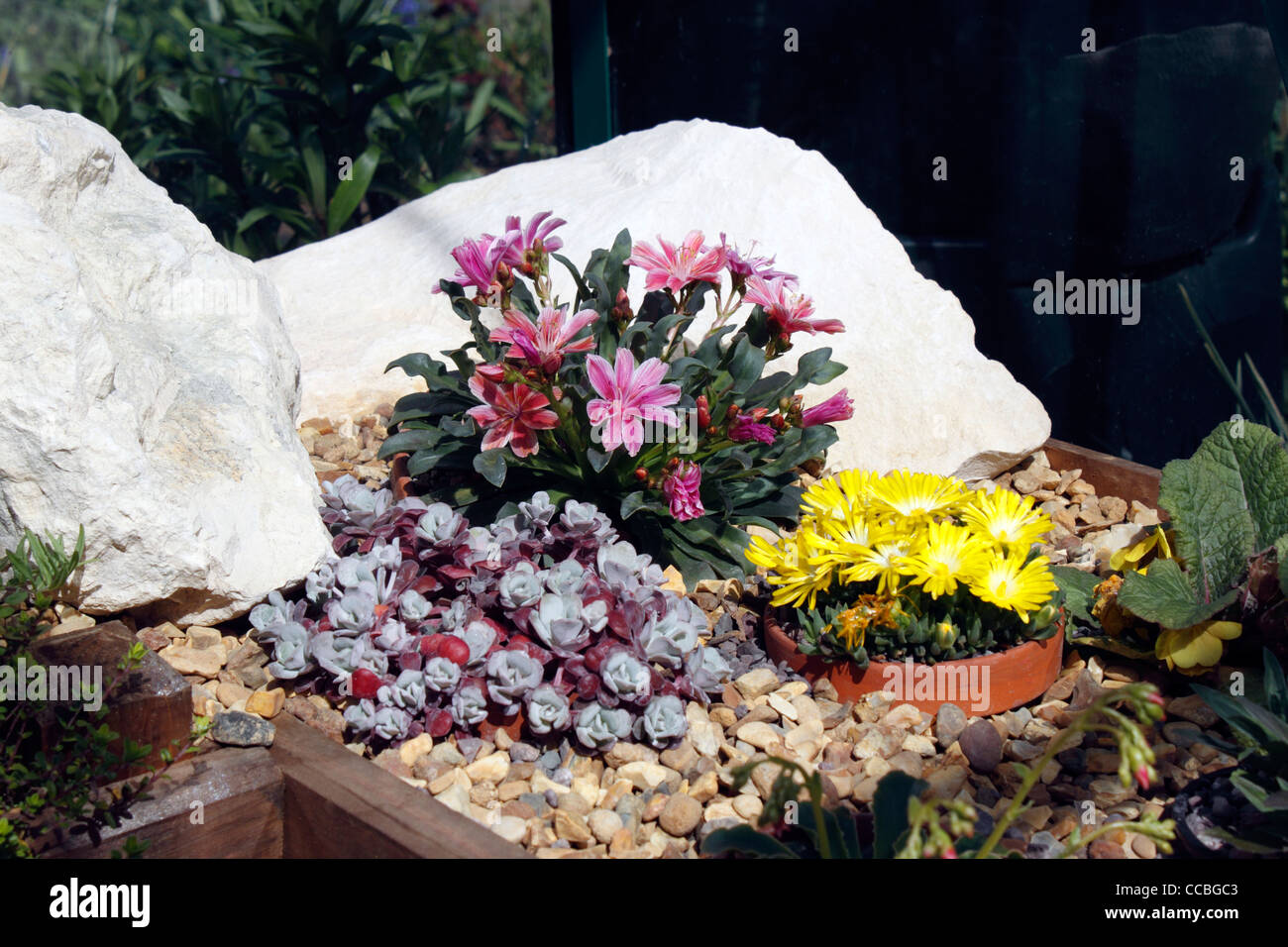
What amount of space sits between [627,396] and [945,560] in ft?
2.45

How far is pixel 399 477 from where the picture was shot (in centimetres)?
319

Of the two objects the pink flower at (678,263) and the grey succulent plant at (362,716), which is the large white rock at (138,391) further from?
the pink flower at (678,263)

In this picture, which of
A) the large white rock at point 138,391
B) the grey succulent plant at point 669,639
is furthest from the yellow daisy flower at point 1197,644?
the large white rock at point 138,391

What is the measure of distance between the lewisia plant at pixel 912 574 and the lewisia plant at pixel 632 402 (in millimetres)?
285

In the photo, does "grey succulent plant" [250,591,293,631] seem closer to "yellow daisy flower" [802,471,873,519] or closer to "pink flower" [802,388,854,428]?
"yellow daisy flower" [802,471,873,519]

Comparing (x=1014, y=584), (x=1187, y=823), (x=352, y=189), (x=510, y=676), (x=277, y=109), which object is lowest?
(x=1187, y=823)

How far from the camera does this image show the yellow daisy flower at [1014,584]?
2365 millimetres

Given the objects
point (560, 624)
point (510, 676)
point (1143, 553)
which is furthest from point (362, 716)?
point (1143, 553)

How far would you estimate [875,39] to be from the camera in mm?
4613

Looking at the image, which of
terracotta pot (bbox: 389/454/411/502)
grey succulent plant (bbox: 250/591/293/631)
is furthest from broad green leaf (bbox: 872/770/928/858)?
terracotta pot (bbox: 389/454/411/502)

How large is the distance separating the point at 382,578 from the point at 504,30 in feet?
26.5

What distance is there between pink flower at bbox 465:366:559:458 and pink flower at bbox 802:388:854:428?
64 cm

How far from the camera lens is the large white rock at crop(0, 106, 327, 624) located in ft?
7.79

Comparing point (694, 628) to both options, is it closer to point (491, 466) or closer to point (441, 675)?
point (441, 675)
